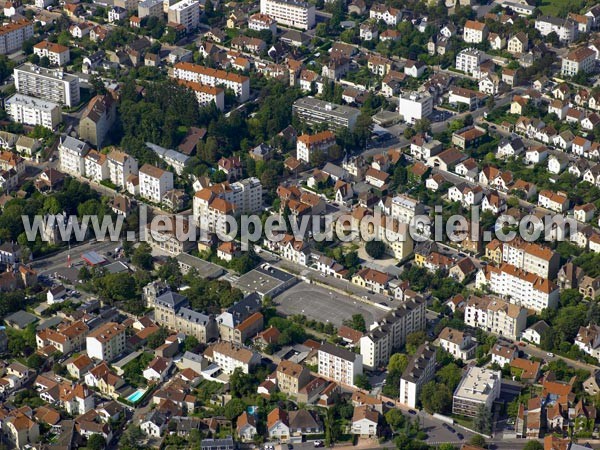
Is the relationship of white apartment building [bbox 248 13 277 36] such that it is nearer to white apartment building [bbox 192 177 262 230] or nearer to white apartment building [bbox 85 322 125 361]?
white apartment building [bbox 192 177 262 230]

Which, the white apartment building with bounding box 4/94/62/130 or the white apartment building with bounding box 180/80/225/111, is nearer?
the white apartment building with bounding box 4/94/62/130

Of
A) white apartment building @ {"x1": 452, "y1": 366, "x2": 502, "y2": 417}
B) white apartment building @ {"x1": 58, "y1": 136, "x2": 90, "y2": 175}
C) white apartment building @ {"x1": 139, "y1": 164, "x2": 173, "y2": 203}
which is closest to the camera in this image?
white apartment building @ {"x1": 452, "y1": 366, "x2": 502, "y2": 417}

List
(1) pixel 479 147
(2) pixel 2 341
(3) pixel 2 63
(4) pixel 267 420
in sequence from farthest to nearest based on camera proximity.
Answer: (3) pixel 2 63 → (1) pixel 479 147 → (2) pixel 2 341 → (4) pixel 267 420

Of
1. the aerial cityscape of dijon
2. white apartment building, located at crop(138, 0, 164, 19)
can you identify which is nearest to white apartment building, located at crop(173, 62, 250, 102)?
the aerial cityscape of dijon

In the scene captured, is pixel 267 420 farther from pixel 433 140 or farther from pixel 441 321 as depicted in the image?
pixel 433 140

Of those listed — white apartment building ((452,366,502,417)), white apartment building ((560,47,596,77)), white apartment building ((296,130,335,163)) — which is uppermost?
white apartment building ((560,47,596,77))

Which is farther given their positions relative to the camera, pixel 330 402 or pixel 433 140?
pixel 433 140

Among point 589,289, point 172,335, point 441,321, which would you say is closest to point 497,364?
point 441,321
